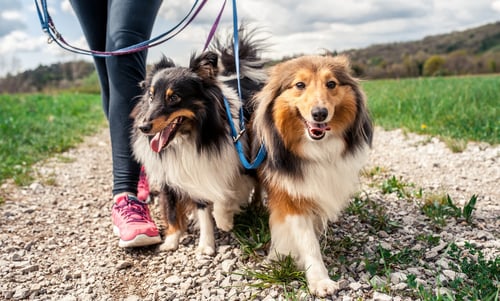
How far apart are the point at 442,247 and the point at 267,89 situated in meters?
1.65

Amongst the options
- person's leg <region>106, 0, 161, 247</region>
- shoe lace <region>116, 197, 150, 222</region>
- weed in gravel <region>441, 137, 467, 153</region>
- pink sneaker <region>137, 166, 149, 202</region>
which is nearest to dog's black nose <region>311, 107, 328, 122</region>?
person's leg <region>106, 0, 161, 247</region>

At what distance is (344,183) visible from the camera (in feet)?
9.46

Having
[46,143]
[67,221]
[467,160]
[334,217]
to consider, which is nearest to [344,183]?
[334,217]

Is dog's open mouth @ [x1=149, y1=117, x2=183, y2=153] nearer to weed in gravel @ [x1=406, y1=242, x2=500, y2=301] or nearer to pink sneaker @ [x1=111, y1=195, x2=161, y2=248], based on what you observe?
pink sneaker @ [x1=111, y1=195, x2=161, y2=248]

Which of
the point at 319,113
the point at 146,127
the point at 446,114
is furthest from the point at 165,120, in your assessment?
the point at 446,114

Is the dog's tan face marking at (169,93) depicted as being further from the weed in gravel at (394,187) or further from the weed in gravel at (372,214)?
the weed in gravel at (394,187)

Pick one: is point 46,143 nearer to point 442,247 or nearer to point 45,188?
point 45,188

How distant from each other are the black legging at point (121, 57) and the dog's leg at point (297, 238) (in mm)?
1284

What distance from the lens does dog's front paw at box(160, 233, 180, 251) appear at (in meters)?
3.33

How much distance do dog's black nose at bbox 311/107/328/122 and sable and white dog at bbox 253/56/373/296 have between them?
4cm

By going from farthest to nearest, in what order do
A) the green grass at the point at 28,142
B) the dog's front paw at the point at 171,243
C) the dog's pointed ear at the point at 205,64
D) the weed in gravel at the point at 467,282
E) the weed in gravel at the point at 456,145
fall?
the weed in gravel at the point at 456,145 < the green grass at the point at 28,142 < the dog's front paw at the point at 171,243 < the dog's pointed ear at the point at 205,64 < the weed in gravel at the point at 467,282

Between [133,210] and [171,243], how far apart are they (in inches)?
16.0

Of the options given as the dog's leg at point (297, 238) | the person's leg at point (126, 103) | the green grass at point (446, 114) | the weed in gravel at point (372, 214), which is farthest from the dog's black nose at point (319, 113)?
the green grass at point (446, 114)

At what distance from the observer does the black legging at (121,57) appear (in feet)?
10.6
